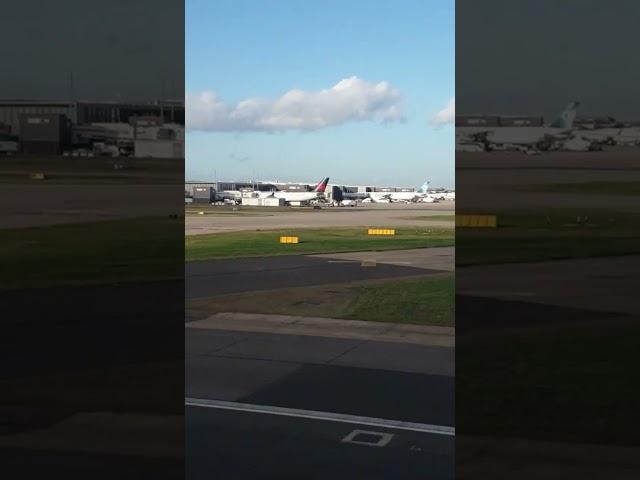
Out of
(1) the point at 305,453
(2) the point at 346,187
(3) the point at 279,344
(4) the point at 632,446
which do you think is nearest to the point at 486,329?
(4) the point at 632,446

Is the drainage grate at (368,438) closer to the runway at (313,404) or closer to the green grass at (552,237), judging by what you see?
the runway at (313,404)

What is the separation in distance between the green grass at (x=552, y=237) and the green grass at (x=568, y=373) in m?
0.47

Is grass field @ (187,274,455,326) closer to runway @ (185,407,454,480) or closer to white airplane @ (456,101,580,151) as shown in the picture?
runway @ (185,407,454,480)

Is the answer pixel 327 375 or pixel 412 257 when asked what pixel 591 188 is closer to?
pixel 327 375

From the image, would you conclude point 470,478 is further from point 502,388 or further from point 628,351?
point 628,351

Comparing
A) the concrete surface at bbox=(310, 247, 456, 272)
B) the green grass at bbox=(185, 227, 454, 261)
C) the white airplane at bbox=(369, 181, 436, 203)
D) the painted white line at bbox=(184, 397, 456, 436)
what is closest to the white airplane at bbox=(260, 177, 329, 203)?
the white airplane at bbox=(369, 181, 436, 203)

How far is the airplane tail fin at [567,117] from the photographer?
12.0 ft

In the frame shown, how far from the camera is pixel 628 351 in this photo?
402cm

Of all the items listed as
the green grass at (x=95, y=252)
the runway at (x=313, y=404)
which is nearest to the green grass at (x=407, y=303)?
the runway at (x=313, y=404)

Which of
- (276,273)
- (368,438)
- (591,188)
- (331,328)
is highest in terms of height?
(591,188)

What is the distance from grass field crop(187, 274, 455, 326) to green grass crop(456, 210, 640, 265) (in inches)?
254

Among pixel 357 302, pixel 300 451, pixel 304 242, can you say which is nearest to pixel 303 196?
pixel 304 242

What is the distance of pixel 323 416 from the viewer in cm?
602

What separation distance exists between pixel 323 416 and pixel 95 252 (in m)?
2.73
